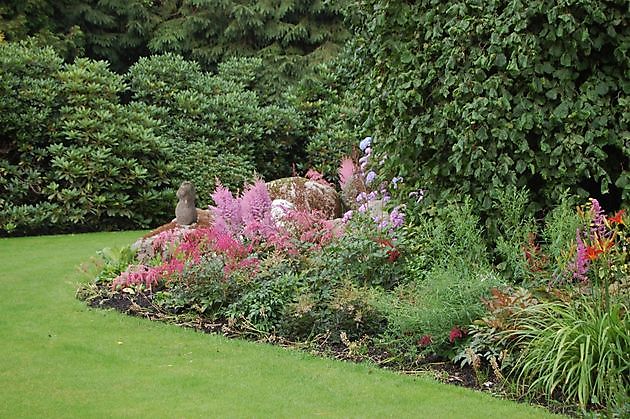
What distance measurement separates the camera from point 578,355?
4.49 meters

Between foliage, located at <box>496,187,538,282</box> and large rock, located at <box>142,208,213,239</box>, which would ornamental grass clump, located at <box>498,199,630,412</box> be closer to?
foliage, located at <box>496,187,538,282</box>

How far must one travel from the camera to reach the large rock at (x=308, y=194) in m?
10.4

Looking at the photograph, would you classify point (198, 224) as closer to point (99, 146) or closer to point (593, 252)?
point (99, 146)

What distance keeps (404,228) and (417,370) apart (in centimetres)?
160

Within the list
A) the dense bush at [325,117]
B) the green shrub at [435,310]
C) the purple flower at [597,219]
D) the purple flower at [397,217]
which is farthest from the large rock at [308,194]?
the purple flower at [597,219]

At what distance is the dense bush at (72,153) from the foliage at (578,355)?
786cm

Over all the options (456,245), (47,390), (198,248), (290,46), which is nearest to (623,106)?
(456,245)

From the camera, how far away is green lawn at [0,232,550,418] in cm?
442

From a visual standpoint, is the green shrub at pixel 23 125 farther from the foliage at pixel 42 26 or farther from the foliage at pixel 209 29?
the foliage at pixel 209 29

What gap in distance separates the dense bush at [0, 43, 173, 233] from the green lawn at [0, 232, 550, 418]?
4865mm

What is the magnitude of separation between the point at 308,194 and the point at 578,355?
628cm

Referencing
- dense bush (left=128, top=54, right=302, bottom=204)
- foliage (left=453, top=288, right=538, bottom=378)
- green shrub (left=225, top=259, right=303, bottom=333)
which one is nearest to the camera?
foliage (left=453, top=288, right=538, bottom=378)

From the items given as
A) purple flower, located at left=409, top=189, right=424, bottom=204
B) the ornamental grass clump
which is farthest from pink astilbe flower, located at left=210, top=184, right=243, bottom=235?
the ornamental grass clump

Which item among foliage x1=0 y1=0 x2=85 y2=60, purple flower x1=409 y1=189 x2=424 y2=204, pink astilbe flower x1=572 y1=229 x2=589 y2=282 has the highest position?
foliage x1=0 y1=0 x2=85 y2=60
